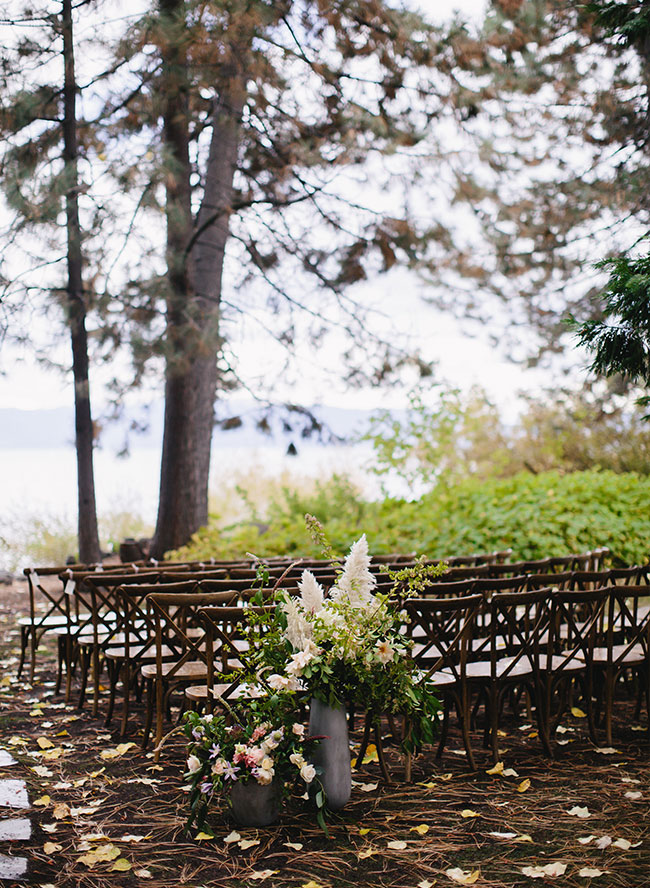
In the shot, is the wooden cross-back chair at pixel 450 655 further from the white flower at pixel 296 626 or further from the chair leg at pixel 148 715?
the chair leg at pixel 148 715

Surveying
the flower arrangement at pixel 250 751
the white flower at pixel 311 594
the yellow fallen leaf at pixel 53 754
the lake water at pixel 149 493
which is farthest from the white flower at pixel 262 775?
the lake water at pixel 149 493

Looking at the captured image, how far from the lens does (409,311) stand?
12.5m

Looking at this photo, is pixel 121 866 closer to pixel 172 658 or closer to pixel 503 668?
pixel 172 658

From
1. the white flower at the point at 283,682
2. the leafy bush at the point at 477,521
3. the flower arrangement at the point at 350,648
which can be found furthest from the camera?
the leafy bush at the point at 477,521

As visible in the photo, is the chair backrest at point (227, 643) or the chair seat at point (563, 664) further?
the chair seat at point (563, 664)

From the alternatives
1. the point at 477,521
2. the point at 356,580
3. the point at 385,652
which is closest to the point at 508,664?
the point at 385,652

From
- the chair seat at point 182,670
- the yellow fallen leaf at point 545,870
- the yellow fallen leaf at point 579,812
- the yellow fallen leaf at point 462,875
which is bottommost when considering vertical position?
the yellow fallen leaf at point 462,875

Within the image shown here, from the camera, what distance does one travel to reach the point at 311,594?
13.1 feet

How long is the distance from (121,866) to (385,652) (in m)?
1.36

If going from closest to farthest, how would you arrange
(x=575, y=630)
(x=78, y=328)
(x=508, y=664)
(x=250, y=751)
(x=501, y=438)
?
(x=250, y=751)
(x=508, y=664)
(x=575, y=630)
(x=78, y=328)
(x=501, y=438)

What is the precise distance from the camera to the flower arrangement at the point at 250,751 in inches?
147

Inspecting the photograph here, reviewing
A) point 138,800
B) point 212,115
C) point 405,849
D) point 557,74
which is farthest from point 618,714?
point 557,74

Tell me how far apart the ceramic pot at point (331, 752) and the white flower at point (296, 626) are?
0.29 meters

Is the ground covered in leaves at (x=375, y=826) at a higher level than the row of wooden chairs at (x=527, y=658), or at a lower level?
lower
